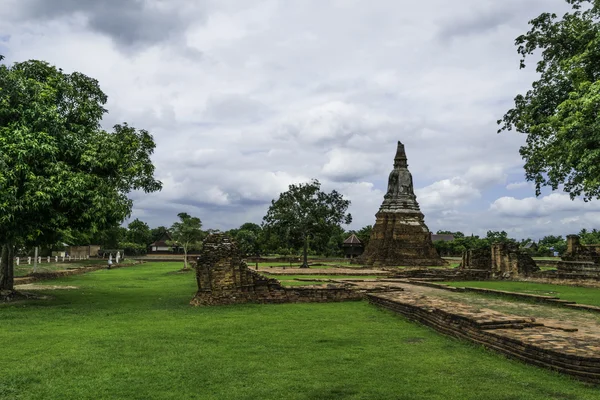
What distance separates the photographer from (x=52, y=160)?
37.3 ft

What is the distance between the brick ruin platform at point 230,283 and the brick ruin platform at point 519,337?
142 inches

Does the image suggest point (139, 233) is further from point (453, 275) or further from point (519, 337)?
point (519, 337)

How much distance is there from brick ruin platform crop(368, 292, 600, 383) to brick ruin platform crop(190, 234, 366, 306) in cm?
361

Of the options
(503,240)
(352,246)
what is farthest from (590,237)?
(352,246)

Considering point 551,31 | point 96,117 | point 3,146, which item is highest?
point 551,31

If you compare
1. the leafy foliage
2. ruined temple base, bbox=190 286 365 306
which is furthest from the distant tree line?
ruined temple base, bbox=190 286 365 306

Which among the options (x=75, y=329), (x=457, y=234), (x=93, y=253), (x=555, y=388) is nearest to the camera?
(x=555, y=388)

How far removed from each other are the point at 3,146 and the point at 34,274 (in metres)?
11.9

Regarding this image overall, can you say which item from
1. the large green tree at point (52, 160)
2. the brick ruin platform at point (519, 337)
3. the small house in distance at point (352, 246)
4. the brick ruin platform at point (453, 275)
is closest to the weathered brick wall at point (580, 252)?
the brick ruin platform at point (453, 275)

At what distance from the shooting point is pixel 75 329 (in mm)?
8312

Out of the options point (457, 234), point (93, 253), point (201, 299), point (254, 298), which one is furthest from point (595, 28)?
point (457, 234)

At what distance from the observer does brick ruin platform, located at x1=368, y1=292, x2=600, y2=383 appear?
5.41 m

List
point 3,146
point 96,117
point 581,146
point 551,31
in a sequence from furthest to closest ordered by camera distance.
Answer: point 551,31 → point 96,117 → point 581,146 → point 3,146

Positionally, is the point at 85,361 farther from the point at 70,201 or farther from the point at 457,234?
the point at 457,234
